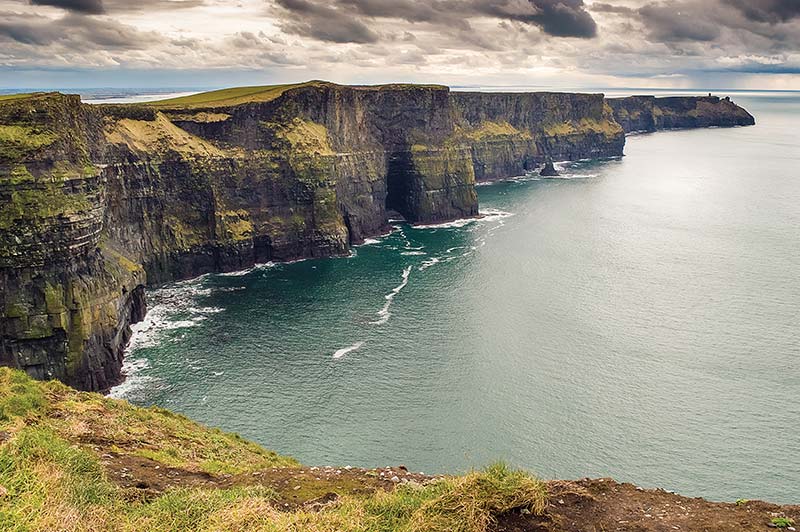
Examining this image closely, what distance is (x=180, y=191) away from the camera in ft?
360

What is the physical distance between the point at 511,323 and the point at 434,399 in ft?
84.8

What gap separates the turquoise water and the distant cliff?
23.1 feet

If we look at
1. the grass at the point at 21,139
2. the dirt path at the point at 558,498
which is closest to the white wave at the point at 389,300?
the grass at the point at 21,139

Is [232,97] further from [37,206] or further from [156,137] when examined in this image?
[37,206]

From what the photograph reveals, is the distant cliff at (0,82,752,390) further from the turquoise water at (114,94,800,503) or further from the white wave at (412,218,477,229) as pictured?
the turquoise water at (114,94,800,503)

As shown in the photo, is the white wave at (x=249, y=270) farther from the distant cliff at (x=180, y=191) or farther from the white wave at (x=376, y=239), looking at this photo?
the white wave at (x=376, y=239)

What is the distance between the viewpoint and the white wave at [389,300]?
3426 inches

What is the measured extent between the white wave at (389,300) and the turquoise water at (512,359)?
479 millimetres

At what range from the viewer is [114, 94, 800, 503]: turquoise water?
179 feet

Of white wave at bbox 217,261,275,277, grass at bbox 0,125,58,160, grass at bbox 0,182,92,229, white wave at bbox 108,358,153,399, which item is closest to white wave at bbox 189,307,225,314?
white wave at bbox 108,358,153,399

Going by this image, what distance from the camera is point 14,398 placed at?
31734 millimetres

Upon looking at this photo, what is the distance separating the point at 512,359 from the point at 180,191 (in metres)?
70.3

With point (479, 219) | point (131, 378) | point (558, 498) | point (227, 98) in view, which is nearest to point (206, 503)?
point (558, 498)

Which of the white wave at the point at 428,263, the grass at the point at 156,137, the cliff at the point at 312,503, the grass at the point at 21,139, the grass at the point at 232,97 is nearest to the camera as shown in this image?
the cliff at the point at 312,503
